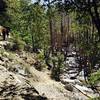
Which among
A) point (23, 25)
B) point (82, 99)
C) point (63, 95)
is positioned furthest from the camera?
point (23, 25)

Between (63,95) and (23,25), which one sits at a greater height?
(23,25)

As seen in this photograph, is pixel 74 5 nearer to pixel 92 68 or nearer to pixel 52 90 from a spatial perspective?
pixel 52 90

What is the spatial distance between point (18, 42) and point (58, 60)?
183 inches

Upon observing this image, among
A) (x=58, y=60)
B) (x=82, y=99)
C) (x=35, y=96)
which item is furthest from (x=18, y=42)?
(x=35, y=96)

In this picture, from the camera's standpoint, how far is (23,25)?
1672 inches

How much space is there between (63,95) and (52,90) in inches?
31.0

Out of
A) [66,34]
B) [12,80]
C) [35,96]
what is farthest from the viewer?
[66,34]

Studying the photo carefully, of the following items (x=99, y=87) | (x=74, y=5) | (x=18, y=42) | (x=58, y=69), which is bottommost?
(x=99, y=87)

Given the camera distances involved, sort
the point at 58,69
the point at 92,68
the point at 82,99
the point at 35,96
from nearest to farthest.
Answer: the point at 35,96 → the point at 82,99 → the point at 58,69 → the point at 92,68

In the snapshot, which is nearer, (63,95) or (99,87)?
(63,95)

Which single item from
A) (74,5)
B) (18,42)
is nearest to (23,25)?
(18,42)

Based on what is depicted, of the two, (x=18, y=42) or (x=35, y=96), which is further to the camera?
(x=18, y=42)

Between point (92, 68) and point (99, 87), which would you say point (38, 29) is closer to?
point (92, 68)

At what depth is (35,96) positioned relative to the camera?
15203 mm
